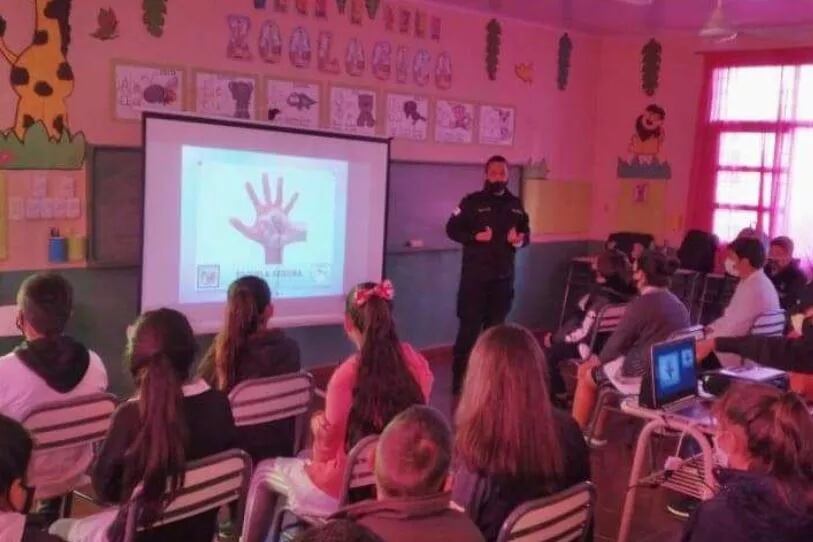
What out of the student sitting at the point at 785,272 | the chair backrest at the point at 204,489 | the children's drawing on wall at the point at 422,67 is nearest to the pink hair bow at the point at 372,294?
the chair backrest at the point at 204,489

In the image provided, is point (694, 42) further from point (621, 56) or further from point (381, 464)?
point (381, 464)

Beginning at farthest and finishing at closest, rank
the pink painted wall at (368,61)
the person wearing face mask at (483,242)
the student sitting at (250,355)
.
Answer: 1. the person wearing face mask at (483,242)
2. the pink painted wall at (368,61)
3. the student sitting at (250,355)

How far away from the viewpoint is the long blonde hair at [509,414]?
2.37 m

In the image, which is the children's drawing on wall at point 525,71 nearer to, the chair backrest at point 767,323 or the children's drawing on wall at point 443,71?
the children's drawing on wall at point 443,71

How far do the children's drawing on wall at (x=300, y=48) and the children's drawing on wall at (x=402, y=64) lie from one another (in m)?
0.79

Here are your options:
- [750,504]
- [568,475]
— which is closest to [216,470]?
[568,475]

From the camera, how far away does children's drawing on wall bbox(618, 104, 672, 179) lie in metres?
7.93

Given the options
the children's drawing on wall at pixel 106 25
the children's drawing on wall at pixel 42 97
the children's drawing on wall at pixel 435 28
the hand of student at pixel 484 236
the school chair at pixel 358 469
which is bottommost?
the school chair at pixel 358 469

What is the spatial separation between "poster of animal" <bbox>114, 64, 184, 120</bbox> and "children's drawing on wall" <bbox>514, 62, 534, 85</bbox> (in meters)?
3.13

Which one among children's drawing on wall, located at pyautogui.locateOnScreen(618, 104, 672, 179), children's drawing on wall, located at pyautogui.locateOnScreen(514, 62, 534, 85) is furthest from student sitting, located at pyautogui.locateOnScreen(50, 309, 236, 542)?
children's drawing on wall, located at pyautogui.locateOnScreen(618, 104, 672, 179)

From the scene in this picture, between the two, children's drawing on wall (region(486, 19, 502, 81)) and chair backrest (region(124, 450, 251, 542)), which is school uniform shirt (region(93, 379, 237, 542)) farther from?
children's drawing on wall (region(486, 19, 502, 81))

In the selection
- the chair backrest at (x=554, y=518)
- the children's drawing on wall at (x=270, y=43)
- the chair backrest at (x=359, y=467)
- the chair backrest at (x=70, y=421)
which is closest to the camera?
the chair backrest at (x=554, y=518)

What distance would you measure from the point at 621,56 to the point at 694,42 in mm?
666

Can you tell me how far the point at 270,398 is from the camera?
3162 millimetres
